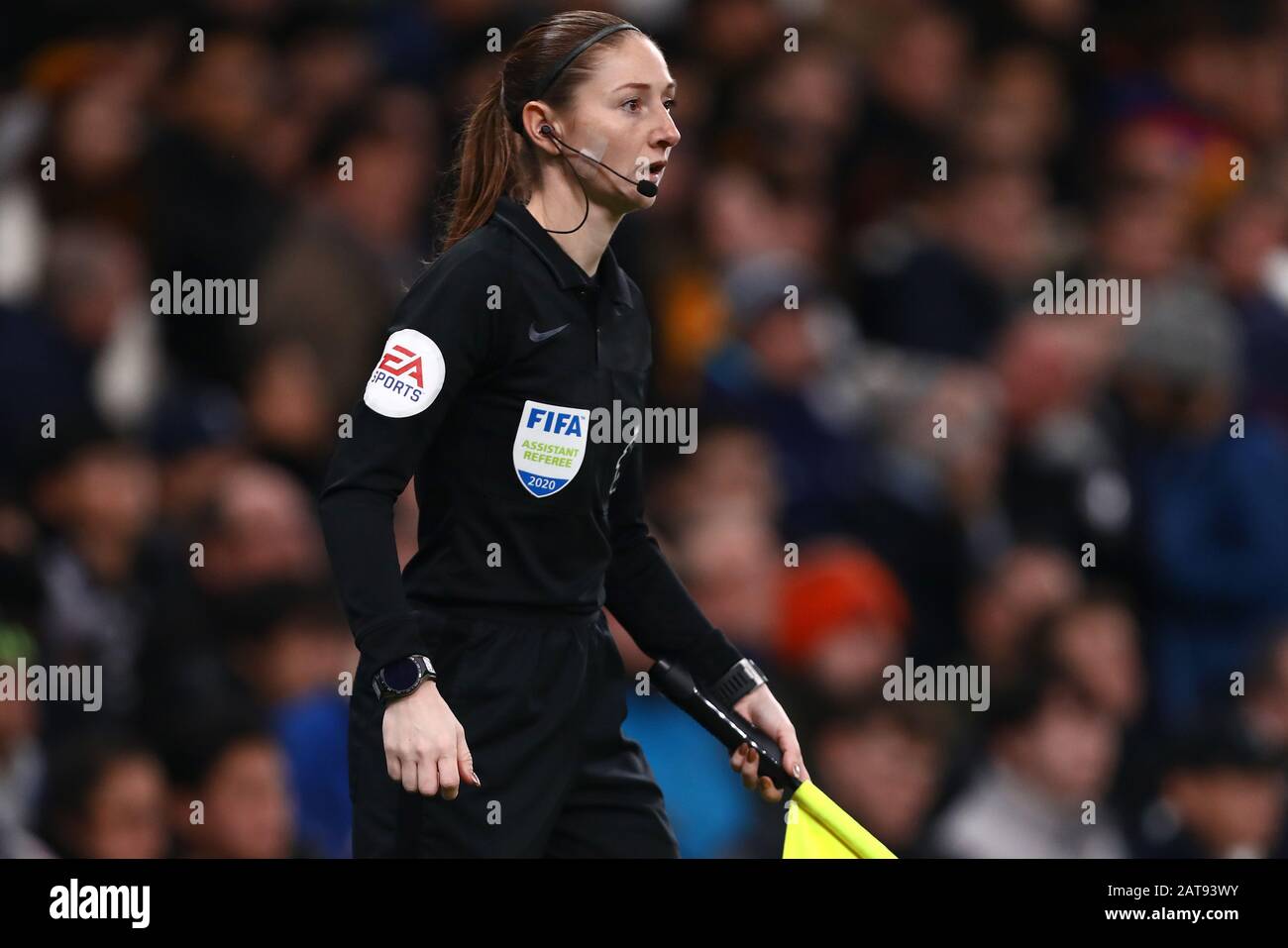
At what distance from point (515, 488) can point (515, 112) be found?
1.79 feet

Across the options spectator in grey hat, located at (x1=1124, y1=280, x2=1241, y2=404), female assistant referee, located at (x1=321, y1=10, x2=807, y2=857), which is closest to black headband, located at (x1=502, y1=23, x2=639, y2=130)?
female assistant referee, located at (x1=321, y1=10, x2=807, y2=857)

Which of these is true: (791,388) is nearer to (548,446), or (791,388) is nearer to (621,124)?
(621,124)

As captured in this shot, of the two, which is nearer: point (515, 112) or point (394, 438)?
point (394, 438)

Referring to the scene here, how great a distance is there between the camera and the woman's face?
2812 mm

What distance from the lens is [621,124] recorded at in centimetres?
282

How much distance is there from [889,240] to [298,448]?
2.24m

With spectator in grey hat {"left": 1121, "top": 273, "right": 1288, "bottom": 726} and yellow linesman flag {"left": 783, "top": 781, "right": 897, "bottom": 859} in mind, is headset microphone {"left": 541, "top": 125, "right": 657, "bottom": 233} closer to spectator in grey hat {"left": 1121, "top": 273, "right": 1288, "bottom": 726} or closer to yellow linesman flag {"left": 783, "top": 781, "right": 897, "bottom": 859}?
yellow linesman flag {"left": 783, "top": 781, "right": 897, "bottom": 859}

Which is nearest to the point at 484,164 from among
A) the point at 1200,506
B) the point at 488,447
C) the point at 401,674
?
the point at 488,447

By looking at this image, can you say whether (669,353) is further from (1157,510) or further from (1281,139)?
(1281,139)

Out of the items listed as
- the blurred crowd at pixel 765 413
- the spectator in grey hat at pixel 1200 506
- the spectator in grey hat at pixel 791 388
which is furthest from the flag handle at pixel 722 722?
the spectator in grey hat at pixel 1200 506

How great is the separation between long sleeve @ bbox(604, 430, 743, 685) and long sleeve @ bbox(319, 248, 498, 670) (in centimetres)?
43

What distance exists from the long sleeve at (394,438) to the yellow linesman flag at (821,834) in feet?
1.98

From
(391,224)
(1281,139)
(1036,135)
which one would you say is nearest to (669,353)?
(391,224)

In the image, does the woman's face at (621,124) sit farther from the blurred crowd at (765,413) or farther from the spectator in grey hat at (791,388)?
the spectator in grey hat at (791,388)
